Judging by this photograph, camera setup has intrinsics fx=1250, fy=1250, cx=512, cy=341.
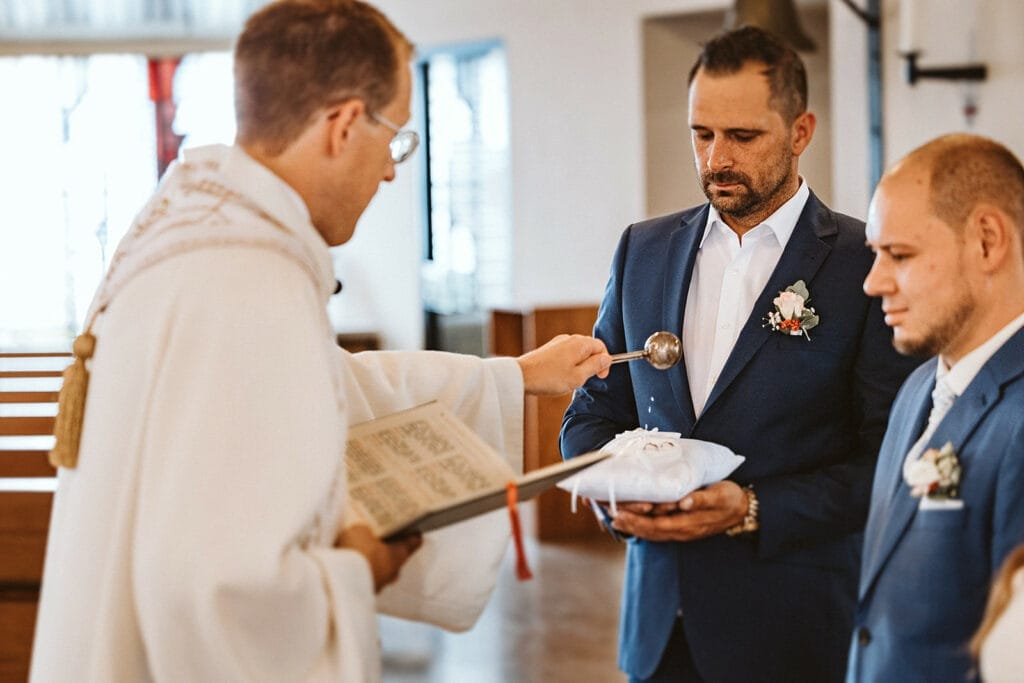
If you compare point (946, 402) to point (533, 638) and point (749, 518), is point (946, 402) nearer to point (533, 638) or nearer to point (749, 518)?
point (749, 518)

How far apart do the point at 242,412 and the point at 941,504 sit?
0.98 m

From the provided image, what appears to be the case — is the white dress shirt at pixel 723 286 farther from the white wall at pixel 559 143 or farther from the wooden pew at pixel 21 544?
the white wall at pixel 559 143

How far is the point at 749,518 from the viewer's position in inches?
88.1

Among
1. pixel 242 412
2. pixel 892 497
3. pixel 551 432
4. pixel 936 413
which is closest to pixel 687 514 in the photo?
pixel 892 497

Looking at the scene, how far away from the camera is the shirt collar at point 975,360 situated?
6.07 ft

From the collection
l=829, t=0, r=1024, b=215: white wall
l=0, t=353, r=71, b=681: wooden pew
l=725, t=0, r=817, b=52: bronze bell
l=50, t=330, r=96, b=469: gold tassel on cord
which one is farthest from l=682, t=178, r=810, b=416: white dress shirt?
l=725, t=0, r=817, b=52: bronze bell

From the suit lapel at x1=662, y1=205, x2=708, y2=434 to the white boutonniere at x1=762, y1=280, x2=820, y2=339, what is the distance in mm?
181

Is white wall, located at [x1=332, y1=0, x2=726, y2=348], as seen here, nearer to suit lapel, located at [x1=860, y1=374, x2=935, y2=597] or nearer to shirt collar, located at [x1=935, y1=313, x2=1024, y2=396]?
suit lapel, located at [x1=860, y1=374, x2=935, y2=597]

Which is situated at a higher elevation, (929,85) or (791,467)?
(929,85)

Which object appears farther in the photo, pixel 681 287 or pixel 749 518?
pixel 681 287

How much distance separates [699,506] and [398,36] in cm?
95

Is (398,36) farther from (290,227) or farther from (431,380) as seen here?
(431,380)

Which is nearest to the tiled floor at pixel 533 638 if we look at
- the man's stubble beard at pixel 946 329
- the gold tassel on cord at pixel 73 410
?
the man's stubble beard at pixel 946 329

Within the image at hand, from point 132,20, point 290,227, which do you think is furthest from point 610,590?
point 132,20
